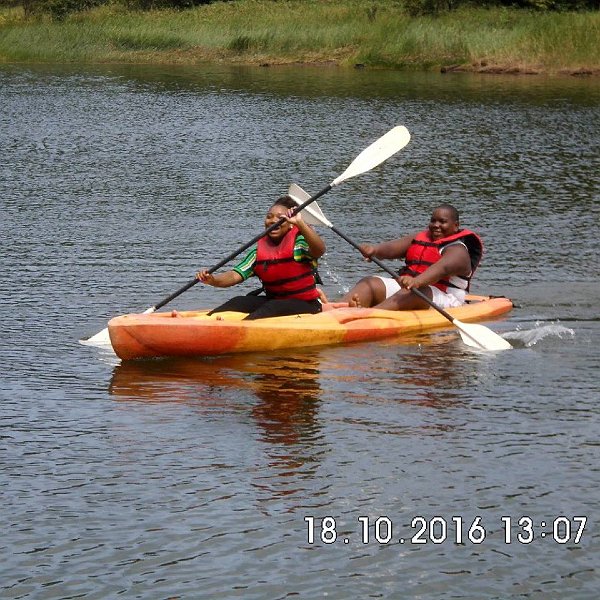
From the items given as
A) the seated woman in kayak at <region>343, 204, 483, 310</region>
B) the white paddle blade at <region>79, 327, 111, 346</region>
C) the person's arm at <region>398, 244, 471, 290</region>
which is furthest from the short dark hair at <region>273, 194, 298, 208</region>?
the white paddle blade at <region>79, 327, 111, 346</region>

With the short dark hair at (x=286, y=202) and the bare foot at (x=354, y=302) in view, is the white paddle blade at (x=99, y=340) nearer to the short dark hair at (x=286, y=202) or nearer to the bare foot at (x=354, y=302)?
the short dark hair at (x=286, y=202)

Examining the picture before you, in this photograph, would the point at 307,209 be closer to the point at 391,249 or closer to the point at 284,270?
the point at 391,249

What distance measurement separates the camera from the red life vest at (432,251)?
10.0 meters

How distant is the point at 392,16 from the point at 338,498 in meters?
28.1

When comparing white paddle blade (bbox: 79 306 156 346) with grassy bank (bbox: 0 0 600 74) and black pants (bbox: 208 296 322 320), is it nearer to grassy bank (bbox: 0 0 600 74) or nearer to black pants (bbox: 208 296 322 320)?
black pants (bbox: 208 296 322 320)

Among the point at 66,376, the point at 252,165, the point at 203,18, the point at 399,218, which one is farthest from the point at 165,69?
the point at 66,376

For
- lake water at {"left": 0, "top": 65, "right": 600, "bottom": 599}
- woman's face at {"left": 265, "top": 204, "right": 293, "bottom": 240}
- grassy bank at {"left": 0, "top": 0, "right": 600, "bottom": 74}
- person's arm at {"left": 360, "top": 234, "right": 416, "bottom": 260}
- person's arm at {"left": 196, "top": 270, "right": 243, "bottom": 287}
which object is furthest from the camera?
grassy bank at {"left": 0, "top": 0, "right": 600, "bottom": 74}

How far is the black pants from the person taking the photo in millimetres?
9438

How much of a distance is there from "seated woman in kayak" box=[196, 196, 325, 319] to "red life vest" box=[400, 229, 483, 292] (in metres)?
0.81

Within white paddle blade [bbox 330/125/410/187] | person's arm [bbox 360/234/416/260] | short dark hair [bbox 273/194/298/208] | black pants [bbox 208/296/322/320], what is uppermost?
white paddle blade [bbox 330/125/410/187]

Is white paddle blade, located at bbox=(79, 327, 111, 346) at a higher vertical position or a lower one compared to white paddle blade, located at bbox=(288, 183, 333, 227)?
A: lower

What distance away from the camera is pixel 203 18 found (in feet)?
121

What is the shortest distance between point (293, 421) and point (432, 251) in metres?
2.43

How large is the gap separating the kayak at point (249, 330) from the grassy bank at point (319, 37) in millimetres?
19874
